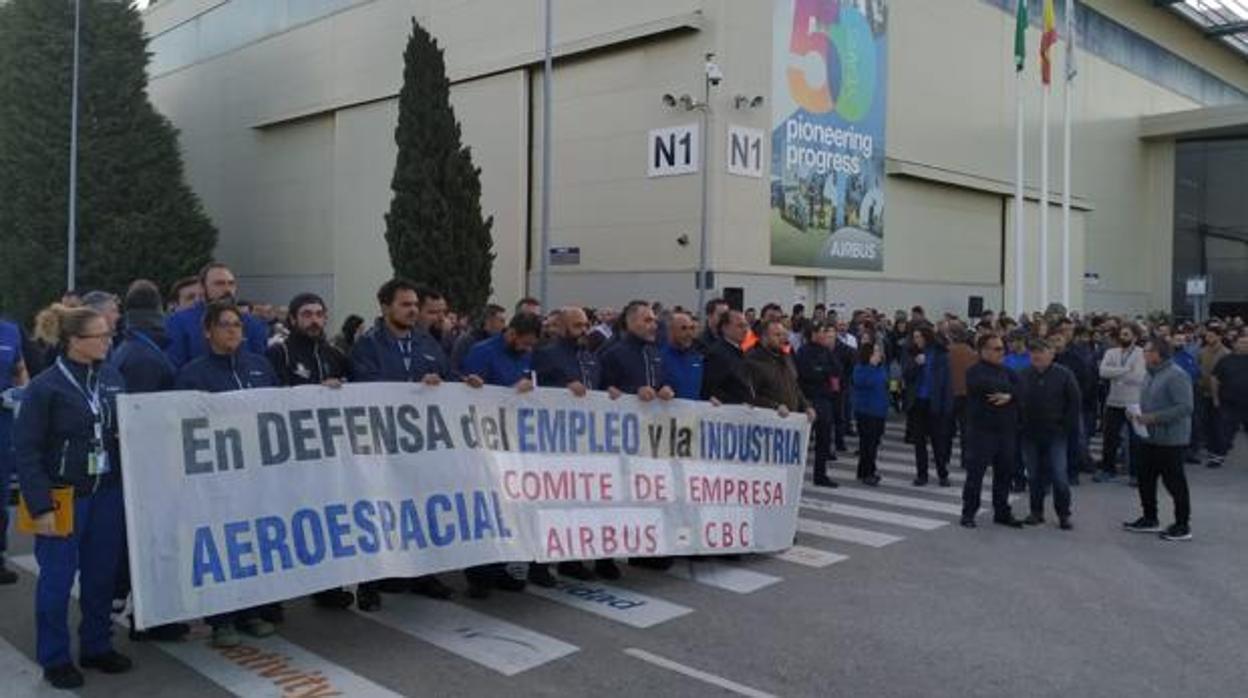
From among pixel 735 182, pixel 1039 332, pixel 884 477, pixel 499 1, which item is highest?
pixel 499 1

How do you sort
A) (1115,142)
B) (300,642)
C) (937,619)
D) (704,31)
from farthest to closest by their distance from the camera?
(1115,142), (704,31), (937,619), (300,642)

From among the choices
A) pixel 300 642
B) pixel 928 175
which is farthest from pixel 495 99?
pixel 300 642

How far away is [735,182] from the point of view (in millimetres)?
20844

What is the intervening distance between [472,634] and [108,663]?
74.9 inches

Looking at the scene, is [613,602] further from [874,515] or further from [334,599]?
[874,515]

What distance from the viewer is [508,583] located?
678cm

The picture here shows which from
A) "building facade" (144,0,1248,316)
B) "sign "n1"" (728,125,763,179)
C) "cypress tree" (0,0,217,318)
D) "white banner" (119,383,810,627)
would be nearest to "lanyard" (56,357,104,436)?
"white banner" (119,383,810,627)

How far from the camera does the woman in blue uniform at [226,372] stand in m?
5.49

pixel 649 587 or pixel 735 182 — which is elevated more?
pixel 735 182

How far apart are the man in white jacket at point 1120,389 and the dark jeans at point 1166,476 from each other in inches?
112

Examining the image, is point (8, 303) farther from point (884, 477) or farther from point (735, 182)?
point (884, 477)

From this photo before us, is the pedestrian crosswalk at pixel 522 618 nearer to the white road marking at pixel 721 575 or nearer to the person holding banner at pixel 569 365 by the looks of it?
the white road marking at pixel 721 575

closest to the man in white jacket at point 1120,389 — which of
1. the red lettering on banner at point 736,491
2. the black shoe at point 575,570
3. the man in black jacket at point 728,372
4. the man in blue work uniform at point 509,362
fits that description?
the red lettering on banner at point 736,491

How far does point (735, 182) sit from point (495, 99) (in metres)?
7.45
